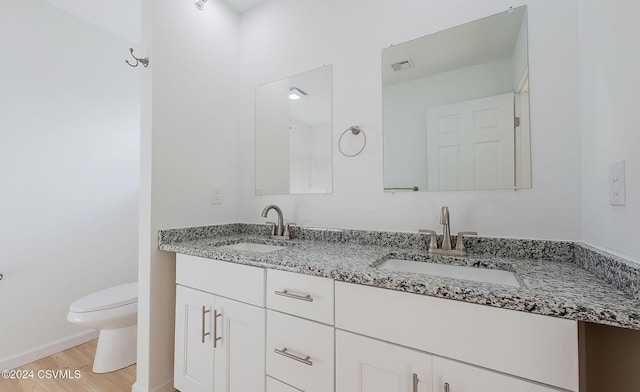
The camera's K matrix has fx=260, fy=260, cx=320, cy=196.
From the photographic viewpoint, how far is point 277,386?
40.0 inches

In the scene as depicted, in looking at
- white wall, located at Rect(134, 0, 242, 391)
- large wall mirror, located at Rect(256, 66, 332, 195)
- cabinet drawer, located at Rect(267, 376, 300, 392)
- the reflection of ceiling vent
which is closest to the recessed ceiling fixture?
white wall, located at Rect(134, 0, 242, 391)

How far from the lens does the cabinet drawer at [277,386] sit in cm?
98

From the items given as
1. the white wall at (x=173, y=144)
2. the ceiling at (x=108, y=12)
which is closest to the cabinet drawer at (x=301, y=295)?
the white wall at (x=173, y=144)

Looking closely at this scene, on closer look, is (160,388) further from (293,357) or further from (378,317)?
(378,317)

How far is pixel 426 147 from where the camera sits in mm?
1310

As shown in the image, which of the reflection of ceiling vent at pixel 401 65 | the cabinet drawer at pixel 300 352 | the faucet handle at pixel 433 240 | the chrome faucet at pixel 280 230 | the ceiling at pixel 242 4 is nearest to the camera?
the cabinet drawer at pixel 300 352

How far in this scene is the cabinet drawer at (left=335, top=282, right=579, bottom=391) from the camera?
60cm

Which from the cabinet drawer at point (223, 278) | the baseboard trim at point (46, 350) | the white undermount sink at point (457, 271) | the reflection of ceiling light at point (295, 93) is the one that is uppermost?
the reflection of ceiling light at point (295, 93)

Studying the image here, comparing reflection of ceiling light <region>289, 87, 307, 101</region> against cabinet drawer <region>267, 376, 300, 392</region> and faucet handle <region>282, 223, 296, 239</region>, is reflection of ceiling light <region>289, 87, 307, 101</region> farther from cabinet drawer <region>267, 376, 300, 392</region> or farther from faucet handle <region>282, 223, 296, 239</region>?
cabinet drawer <region>267, 376, 300, 392</region>

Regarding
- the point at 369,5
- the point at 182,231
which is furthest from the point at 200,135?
the point at 369,5

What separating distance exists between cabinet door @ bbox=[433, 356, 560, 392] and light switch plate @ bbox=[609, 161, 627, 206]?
1.79 ft

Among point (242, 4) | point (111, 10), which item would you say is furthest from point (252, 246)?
point (111, 10)

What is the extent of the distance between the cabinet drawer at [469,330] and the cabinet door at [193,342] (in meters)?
0.72

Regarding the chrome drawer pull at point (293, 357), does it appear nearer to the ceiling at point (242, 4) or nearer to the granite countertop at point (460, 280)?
the granite countertop at point (460, 280)
